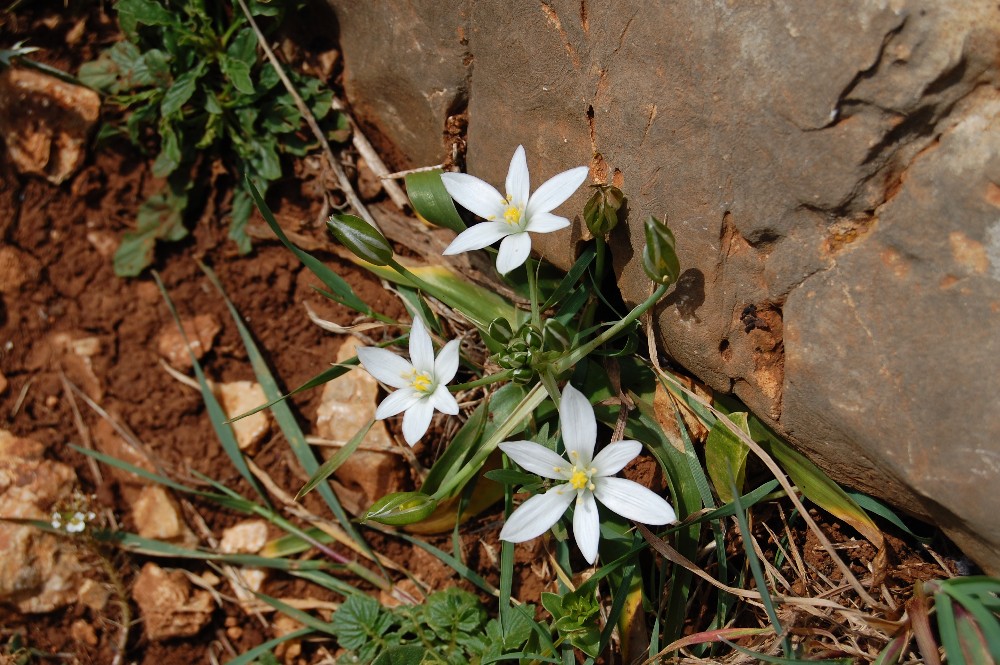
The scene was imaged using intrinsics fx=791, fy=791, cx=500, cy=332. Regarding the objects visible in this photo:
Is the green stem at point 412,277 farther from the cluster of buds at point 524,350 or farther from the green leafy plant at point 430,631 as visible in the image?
the green leafy plant at point 430,631

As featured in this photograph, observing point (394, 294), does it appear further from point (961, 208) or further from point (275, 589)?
point (961, 208)

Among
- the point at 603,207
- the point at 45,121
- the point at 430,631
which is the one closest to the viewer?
the point at 603,207

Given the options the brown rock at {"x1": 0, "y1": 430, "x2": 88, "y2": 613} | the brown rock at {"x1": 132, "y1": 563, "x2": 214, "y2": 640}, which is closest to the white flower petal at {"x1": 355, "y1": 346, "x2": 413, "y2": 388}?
the brown rock at {"x1": 132, "y1": 563, "x2": 214, "y2": 640}

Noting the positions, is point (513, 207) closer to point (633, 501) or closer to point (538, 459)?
point (538, 459)

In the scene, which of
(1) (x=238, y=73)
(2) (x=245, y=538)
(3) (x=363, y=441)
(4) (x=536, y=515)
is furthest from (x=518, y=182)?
(2) (x=245, y=538)

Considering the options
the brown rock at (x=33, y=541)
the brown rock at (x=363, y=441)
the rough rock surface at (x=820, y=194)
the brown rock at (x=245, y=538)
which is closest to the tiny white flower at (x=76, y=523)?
the brown rock at (x=33, y=541)

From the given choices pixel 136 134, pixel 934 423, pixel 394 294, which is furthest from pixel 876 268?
pixel 136 134
